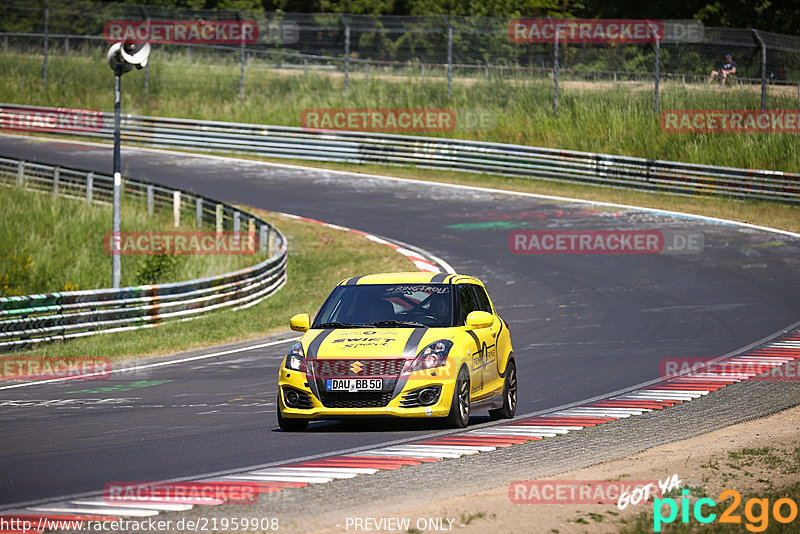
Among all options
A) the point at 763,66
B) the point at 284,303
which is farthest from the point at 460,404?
the point at 763,66

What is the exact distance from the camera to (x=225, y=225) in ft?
98.4

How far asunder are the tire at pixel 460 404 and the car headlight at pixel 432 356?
219mm

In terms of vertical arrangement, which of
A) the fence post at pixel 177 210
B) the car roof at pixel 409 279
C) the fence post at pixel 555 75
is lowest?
the fence post at pixel 177 210

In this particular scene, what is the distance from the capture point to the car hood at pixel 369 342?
10.8 metres

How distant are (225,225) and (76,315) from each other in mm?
10630

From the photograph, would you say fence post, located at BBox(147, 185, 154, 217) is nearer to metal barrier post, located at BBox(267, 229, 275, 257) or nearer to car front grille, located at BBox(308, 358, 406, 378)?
metal barrier post, located at BBox(267, 229, 275, 257)

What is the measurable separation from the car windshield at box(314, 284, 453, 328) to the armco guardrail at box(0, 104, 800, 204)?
22.1m

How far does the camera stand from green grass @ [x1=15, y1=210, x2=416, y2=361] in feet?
62.2

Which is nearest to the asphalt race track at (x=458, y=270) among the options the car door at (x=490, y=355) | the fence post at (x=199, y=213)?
the car door at (x=490, y=355)

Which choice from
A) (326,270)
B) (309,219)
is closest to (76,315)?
(326,270)

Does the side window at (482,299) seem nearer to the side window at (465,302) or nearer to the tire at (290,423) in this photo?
the side window at (465,302)

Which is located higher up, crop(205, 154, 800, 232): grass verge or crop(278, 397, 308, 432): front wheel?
crop(278, 397, 308, 432): front wheel

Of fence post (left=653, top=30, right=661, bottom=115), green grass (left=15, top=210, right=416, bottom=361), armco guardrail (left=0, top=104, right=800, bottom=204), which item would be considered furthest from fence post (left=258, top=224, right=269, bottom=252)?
fence post (left=653, top=30, right=661, bottom=115)

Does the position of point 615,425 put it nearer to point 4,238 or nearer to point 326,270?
point 326,270
